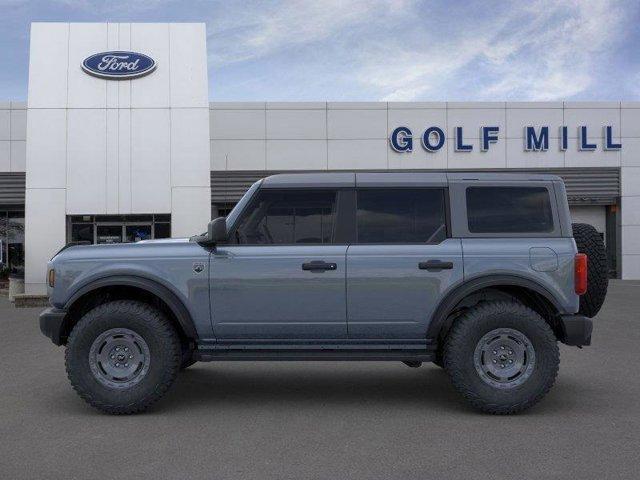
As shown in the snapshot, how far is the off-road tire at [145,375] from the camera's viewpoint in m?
5.94

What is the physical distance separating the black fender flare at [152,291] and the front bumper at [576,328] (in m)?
3.09

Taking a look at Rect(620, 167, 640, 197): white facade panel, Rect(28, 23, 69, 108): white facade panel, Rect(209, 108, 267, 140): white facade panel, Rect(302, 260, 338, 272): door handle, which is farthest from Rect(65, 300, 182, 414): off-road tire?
Rect(620, 167, 640, 197): white facade panel

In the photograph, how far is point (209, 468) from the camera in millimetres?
4531

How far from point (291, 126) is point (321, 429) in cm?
2252

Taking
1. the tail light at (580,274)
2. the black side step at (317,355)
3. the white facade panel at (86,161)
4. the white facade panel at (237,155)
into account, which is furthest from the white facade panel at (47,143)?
the tail light at (580,274)

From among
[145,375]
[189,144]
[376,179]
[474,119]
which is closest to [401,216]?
[376,179]

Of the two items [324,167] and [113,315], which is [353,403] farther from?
[324,167]

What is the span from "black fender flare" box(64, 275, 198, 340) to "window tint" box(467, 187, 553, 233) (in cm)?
253

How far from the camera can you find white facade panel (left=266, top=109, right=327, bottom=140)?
27.2m

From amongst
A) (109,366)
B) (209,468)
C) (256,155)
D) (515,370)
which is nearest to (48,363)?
(109,366)

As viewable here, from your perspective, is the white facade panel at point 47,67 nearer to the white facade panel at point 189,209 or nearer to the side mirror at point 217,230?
the white facade panel at point 189,209

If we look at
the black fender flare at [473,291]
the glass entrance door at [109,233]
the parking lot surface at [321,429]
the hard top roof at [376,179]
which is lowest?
the parking lot surface at [321,429]

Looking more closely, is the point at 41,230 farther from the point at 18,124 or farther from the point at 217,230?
the point at 217,230

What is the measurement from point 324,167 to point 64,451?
74.6 ft
